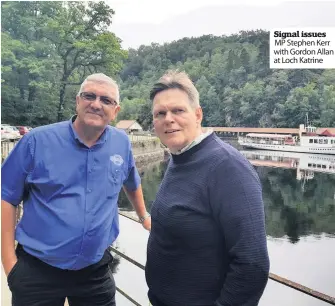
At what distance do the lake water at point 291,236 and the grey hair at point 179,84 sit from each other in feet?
12.9

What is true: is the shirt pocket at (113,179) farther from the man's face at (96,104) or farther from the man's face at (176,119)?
the man's face at (176,119)

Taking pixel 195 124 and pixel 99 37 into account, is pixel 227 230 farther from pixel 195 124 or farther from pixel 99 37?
pixel 99 37

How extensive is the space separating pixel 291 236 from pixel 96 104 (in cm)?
729

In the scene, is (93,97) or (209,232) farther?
(93,97)

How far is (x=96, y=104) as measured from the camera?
890 millimetres

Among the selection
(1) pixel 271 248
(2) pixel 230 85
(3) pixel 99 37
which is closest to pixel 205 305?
(1) pixel 271 248

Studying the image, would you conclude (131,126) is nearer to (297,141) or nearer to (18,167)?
(297,141)

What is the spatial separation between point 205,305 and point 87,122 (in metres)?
0.46

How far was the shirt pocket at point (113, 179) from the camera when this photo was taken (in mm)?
904

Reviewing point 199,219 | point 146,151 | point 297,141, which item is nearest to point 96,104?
point 199,219

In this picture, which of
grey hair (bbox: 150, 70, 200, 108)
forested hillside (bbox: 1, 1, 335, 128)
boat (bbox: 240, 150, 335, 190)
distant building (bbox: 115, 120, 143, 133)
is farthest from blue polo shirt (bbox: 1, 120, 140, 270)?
distant building (bbox: 115, 120, 143, 133)

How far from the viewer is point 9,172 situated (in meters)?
0.84

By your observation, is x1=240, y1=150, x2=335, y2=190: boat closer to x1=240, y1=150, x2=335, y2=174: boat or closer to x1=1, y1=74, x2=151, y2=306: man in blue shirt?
x1=240, y1=150, x2=335, y2=174: boat

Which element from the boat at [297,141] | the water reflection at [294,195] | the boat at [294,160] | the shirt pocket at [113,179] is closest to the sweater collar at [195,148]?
the shirt pocket at [113,179]
